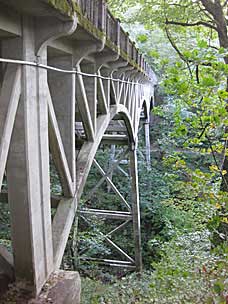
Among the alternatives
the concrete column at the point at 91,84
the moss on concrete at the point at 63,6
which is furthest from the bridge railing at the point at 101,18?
the concrete column at the point at 91,84

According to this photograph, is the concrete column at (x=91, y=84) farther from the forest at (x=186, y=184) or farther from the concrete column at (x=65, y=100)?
the forest at (x=186, y=184)

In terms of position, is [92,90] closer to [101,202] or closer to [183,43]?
[183,43]

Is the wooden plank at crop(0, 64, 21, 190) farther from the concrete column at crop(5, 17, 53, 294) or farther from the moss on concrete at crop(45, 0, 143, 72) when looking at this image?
the moss on concrete at crop(45, 0, 143, 72)

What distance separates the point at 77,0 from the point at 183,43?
731 centimetres

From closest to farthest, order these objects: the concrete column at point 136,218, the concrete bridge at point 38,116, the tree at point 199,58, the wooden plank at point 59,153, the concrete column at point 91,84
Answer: the concrete bridge at point 38,116 < the wooden plank at point 59,153 < the concrete column at point 91,84 < the tree at point 199,58 < the concrete column at point 136,218

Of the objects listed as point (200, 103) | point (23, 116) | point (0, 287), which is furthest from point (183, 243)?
point (23, 116)

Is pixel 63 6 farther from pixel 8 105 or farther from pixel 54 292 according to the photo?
pixel 54 292

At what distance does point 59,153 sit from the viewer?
305cm

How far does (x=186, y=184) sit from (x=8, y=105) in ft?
12.8

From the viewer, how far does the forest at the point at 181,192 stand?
4.47 m

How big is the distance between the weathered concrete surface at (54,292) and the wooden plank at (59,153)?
86 cm

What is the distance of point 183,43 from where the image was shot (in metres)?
9.23

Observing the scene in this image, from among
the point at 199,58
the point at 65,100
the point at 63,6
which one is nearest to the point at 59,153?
the point at 65,100

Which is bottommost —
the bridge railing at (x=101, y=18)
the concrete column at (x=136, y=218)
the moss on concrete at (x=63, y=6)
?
the concrete column at (x=136, y=218)
